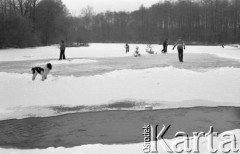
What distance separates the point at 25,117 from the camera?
9.58 meters

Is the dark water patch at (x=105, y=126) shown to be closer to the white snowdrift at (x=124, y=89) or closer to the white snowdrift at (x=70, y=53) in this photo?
the white snowdrift at (x=124, y=89)

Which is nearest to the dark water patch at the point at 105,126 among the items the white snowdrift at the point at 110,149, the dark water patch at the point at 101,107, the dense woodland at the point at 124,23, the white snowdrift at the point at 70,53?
the white snowdrift at the point at 110,149

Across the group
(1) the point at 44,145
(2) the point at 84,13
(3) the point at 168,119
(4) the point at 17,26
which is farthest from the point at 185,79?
(2) the point at 84,13

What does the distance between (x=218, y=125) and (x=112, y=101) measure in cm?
430

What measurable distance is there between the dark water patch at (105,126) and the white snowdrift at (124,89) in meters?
1.12

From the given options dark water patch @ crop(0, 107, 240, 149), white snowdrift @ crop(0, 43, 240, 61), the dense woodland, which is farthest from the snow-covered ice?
the dense woodland

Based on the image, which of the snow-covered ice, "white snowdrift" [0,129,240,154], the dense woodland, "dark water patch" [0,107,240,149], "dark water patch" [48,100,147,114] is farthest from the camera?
the dense woodland

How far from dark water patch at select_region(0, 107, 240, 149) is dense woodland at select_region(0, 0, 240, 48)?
3990 cm

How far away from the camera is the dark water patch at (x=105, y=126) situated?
7.11 m

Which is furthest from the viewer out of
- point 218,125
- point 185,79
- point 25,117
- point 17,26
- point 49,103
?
point 17,26

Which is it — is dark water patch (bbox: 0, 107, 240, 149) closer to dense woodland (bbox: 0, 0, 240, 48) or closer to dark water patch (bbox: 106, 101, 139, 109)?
dark water patch (bbox: 106, 101, 139, 109)

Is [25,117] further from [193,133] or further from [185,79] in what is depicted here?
[185,79]

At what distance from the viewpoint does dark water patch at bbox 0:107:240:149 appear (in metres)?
7.11

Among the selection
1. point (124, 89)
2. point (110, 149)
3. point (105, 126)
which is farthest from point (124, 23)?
point (110, 149)
